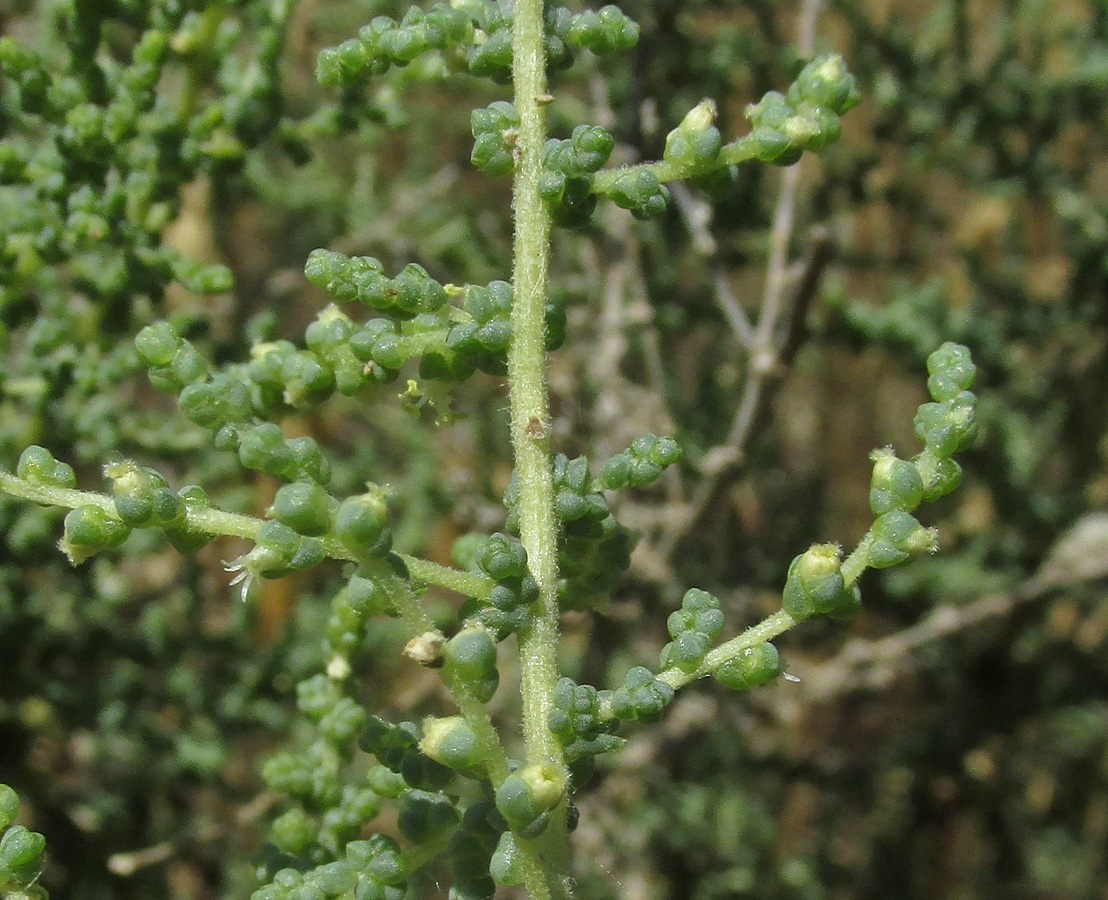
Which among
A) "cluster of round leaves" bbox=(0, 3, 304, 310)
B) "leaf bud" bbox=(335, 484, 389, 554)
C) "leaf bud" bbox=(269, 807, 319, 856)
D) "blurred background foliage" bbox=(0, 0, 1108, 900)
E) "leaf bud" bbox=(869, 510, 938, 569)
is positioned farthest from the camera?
"blurred background foliage" bbox=(0, 0, 1108, 900)

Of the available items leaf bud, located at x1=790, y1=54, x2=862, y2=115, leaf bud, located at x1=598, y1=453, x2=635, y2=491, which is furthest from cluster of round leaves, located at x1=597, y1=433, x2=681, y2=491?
leaf bud, located at x1=790, y1=54, x2=862, y2=115

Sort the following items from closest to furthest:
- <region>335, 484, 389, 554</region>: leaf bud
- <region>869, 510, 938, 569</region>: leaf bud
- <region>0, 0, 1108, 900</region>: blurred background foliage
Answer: <region>335, 484, 389, 554</region>: leaf bud → <region>869, 510, 938, 569</region>: leaf bud → <region>0, 0, 1108, 900</region>: blurred background foliage

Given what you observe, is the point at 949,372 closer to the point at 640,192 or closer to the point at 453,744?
the point at 640,192

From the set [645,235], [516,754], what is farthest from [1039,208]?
[516,754]

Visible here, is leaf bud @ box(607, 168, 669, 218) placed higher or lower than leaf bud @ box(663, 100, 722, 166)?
lower

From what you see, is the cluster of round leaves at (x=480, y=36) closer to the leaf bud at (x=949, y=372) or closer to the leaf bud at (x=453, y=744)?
the leaf bud at (x=949, y=372)

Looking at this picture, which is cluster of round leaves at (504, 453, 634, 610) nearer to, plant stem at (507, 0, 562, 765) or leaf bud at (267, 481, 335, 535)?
plant stem at (507, 0, 562, 765)
